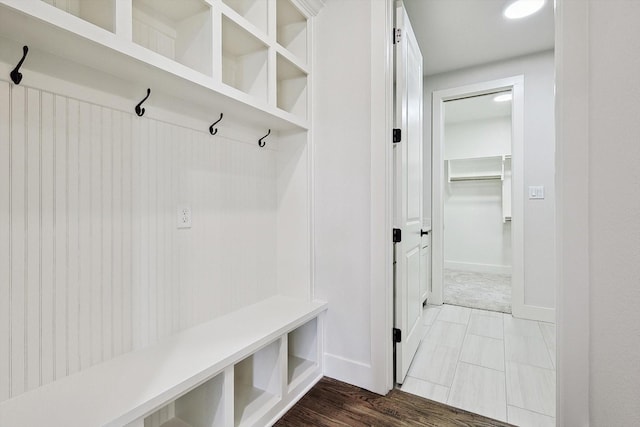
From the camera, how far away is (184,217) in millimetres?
1434

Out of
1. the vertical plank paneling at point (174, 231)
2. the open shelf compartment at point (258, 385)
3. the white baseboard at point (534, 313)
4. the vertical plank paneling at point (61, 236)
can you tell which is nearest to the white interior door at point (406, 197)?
the open shelf compartment at point (258, 385)

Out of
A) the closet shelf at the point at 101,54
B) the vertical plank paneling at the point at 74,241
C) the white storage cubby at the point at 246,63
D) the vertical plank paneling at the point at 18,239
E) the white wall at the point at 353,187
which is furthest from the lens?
the white wall at the point at 353,187

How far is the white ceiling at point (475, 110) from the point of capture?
4109 mm

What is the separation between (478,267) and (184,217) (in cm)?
504

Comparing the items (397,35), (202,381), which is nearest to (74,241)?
(202,381)

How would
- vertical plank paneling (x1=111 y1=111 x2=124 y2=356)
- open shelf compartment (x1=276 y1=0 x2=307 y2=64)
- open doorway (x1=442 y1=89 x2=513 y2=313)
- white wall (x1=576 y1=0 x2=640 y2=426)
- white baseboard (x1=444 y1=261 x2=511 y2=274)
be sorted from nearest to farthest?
white wall (x1=576 y1=0 x2=640 y2=426) < vertical plank paneling (x1=111 y1=111 x2=124 y2=356) < open shelf compartment (x1=276 y1=0 x2=307 y2=64) < open doorway (x1=442 y1=89 x2=513 y2=313) < white baseboard (x1=444 y1=261 x2=511 y2=274)

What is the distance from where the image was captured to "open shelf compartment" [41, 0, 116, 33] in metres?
1.06

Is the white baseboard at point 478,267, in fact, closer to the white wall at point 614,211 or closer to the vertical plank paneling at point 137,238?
the white wall at point 614,211

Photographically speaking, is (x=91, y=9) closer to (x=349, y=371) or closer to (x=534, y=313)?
(x=349, y=371)

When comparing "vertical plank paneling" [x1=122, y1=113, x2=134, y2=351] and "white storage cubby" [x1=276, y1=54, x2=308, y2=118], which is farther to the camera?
"white storage cubby" [x1=276, y1=54, x2=308, y2=118]

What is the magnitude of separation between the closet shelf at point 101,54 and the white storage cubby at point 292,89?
517 mm

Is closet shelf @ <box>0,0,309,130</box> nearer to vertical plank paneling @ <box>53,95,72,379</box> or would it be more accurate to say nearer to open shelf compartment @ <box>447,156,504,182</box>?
vertical plank paneling @ <box>53,95,72,379</box>

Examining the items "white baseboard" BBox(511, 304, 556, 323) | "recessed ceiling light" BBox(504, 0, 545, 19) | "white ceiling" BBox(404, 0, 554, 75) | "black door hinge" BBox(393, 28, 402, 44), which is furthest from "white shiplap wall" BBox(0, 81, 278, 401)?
"white baseboard" BBox(511, 304, 556, 323)

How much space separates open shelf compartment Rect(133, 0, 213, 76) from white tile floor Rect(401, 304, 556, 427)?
7.02 feet
